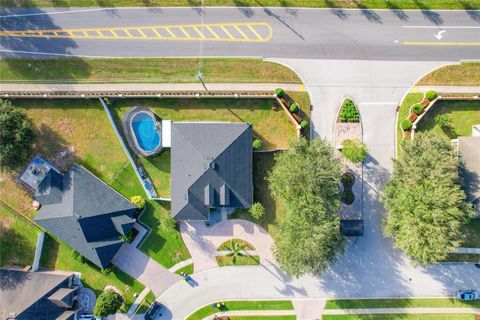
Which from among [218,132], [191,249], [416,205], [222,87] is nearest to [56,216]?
[191,249]

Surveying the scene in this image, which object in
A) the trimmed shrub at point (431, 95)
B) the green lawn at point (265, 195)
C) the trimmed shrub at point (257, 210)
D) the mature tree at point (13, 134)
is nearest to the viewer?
the mature tree at point (13, 134)

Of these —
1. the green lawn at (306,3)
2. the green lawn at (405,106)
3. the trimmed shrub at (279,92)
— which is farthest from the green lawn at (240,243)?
the green lawn at (306,3)

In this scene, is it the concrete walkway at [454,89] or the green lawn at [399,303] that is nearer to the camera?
the concrete walkway at [454,89]

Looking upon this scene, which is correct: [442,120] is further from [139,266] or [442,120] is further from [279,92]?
[139,266]

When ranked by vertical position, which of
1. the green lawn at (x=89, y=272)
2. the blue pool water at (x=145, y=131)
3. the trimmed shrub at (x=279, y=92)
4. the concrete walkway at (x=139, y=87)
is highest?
the concrete walkway at (x=139, y=87)

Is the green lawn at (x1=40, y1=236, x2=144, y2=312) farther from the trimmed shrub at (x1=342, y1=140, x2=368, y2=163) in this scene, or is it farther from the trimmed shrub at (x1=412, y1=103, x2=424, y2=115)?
the trimmed shrub at (x1=412, y1=103, x2=424, y2=115)

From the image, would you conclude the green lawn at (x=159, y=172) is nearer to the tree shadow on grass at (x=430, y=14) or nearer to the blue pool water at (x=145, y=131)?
the blue pool water at (x=145, y=131)

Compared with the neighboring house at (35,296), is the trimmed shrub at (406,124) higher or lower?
higher

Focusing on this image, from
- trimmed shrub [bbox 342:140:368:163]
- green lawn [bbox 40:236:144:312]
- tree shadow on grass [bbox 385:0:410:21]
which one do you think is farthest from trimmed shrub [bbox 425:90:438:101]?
green lawn [bbox 40:236:144:312]
